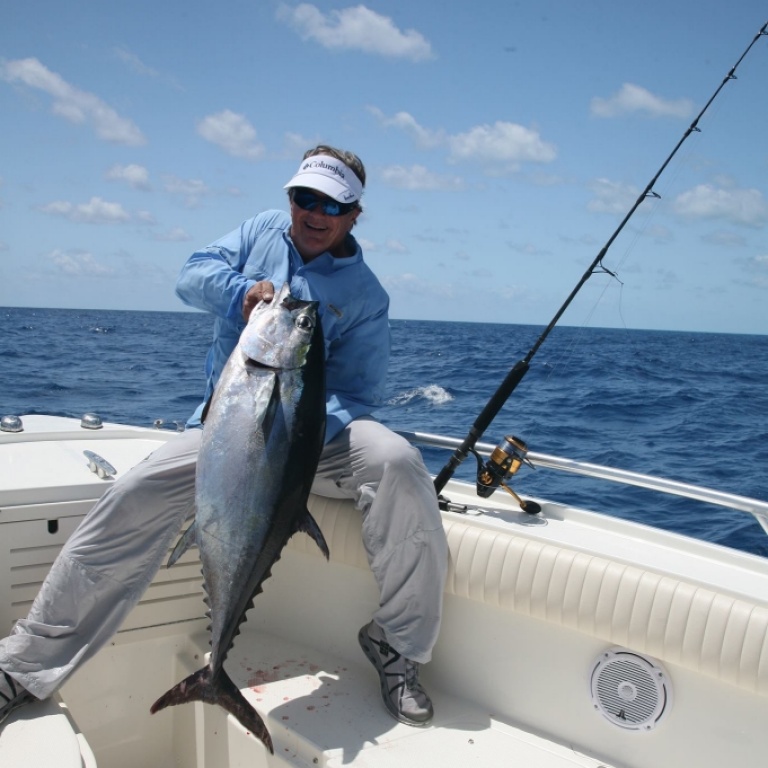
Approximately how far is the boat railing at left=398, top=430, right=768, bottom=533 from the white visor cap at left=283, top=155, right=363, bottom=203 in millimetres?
1126

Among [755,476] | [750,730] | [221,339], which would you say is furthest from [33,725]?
[755,476]

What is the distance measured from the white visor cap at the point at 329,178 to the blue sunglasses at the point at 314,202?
3 centimetres

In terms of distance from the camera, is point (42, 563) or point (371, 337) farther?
point (371, 337)

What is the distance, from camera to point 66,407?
12453mm

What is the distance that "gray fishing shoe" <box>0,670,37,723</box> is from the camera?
2.25 m

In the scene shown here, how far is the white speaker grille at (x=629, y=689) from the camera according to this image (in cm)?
251

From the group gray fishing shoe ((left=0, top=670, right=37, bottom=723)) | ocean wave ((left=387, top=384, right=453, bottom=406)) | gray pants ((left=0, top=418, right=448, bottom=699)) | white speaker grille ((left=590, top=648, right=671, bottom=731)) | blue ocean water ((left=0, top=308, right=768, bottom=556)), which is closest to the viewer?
gray fishing shoe ((left=0, top=670, right=37, bottom=723))

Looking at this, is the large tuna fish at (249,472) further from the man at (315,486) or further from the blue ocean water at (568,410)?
the blue ocean water at (568,410)

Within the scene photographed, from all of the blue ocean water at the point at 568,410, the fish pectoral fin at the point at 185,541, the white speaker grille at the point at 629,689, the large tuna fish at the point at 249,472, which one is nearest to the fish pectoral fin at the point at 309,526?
the large tuna fish at the point at 249,472

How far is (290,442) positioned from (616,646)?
4.29ft

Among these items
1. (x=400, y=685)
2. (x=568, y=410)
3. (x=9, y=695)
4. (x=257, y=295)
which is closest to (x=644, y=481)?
(x=400, y=685)

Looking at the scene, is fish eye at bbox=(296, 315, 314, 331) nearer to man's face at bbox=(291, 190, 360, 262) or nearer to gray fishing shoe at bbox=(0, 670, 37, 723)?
man's face at bbox=(291, 190, 360, 262)

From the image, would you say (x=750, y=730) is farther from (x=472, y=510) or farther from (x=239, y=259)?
(x=239, y=259)

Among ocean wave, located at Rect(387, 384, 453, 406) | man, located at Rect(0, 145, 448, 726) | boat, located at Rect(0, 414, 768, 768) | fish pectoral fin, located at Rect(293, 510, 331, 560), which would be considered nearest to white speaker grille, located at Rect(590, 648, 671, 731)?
boat, located at Rect(0, 414, 768, 768)
